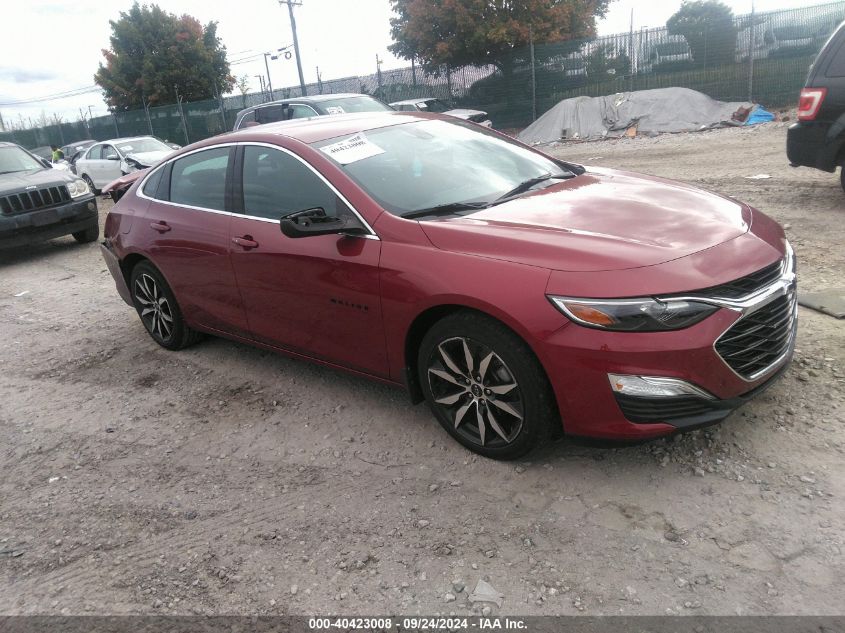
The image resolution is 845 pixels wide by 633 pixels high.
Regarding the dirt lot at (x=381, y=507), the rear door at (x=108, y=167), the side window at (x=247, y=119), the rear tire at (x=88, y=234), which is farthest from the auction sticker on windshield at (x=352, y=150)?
the rear door at (x=108, y=167)

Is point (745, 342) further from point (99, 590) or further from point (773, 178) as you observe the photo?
point (773, 178)

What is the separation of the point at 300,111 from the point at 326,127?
854cm

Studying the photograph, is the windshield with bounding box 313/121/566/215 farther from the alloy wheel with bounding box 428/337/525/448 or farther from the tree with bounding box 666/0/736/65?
the tree with bounding box 666/0/736/65

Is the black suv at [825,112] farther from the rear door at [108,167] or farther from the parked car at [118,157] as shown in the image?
the rear door at [108,167]

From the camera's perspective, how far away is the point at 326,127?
409cm

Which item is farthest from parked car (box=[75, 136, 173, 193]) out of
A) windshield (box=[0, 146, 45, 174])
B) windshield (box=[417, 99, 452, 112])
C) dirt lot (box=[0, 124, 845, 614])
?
dirt lot (box=[0, 124, 845, 614])

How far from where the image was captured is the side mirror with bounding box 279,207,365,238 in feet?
10.9

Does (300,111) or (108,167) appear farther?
(108,167)

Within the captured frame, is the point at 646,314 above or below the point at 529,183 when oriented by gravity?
below

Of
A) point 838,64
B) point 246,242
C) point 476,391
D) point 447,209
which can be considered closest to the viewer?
point 476,391

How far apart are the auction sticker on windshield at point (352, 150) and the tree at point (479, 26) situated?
958 inches

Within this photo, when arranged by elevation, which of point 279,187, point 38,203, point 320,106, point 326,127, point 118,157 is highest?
point 326,127

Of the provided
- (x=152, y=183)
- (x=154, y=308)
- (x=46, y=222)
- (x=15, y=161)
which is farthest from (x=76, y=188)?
(x=154, y=308)

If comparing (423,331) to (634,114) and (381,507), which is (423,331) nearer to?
(381,507)
